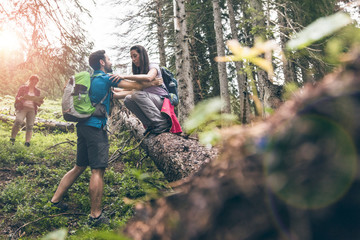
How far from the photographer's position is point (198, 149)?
3.18 meters

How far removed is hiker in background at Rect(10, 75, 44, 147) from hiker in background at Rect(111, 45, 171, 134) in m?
5.63

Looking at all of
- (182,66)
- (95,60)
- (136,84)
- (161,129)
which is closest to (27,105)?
(182,66)

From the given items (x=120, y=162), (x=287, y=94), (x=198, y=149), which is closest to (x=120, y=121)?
(x=120, y=162)

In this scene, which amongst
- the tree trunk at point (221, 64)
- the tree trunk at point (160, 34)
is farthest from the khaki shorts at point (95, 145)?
the tree trunk at point (160, 34)

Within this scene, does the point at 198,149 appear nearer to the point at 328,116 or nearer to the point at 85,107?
the point at 85,107

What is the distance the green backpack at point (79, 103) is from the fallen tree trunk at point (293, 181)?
3464 millimetres

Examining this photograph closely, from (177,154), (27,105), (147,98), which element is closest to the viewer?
(177,154)

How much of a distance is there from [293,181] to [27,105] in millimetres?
9571

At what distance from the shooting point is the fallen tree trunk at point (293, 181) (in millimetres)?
372

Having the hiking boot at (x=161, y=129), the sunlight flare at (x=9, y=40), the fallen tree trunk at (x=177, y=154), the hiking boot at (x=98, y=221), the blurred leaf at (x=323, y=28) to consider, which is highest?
the sunlight flare at (x=9, y=40)

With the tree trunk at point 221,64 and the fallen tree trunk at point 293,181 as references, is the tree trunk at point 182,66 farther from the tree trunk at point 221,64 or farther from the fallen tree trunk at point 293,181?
the fallen tree trunk at point 293,181

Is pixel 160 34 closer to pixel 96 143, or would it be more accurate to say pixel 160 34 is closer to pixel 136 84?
pixel 136 84

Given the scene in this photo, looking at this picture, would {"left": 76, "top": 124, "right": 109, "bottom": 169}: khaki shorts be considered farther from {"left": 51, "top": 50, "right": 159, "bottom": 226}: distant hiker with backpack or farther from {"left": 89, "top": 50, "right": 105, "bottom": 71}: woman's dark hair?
{"left": 89, "top": 50, "right": 105, "bottom": 71}: woman's dark hair

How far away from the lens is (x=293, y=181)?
0.40 meters
